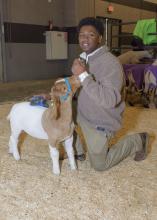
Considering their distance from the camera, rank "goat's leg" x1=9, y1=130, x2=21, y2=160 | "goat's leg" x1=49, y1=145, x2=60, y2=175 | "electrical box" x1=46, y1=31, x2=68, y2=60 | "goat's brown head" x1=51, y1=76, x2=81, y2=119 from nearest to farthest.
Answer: "goat's brown head" x1=51, y1=76, x2=81, y2=119 < "goat's leg" x1=49, y1=145, x2=60, y2=175 < "goat's leg" x1=9, y1=130, x2=21, y2=160 < "electrical box" x1=46, y1=31, x2=68, y2=60

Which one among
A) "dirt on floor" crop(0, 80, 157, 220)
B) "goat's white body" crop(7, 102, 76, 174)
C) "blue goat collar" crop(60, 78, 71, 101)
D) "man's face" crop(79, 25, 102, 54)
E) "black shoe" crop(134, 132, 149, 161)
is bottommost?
"dirt on floor" crop(0, 80, 157, 220)

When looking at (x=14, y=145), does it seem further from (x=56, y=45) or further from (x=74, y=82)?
(x=56, y=45)

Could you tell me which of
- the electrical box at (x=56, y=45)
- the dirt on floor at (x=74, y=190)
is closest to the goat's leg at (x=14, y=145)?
the dirt on floor at (x=74, y=190)

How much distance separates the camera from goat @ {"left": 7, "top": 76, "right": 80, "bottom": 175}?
1564 millimetres

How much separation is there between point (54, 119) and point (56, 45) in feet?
16.3

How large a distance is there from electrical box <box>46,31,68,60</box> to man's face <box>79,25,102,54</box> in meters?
4.70

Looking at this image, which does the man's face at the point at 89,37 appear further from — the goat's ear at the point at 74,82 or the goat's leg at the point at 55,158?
the goat's leg at the point at 55,158

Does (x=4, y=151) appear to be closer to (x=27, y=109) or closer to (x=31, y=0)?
(x=27, y=109)

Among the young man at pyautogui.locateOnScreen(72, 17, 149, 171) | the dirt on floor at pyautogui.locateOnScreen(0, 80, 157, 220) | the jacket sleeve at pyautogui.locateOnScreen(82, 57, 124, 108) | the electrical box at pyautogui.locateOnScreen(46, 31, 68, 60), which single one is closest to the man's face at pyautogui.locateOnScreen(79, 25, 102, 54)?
the young man at pyautogui.locateOnScreen(72, 17, 149, 171)

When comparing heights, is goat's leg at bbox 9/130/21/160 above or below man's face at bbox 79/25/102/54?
below

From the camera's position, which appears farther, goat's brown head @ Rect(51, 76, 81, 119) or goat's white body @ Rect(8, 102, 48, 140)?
goat's white body @ Rect(8, 102, 48, 140)

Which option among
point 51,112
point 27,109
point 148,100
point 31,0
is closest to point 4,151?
point 27,109

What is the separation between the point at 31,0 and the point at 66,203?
535 centimetres

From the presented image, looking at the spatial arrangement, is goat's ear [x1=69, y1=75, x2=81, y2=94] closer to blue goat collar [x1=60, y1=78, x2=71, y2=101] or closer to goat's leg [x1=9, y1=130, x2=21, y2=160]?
blue goat collar [x1=60, y1=78, x2=71, y2=101]
